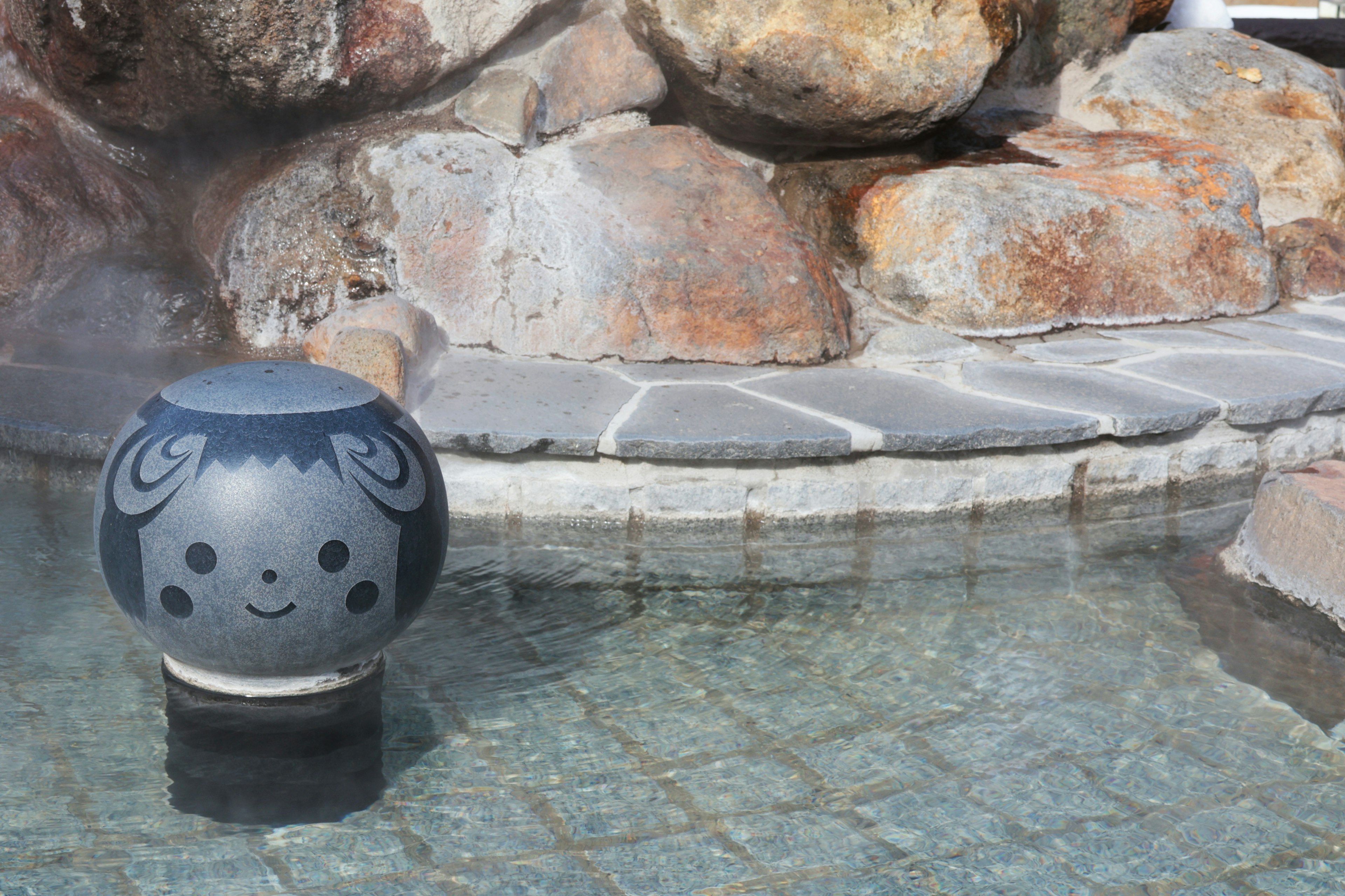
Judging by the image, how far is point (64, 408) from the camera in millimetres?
4641

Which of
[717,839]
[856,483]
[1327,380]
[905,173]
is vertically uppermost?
[905,173]

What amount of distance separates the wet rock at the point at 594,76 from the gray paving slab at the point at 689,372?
4.98 ft

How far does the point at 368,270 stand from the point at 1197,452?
3.69 meters

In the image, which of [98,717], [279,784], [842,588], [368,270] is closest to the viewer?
[279,784]

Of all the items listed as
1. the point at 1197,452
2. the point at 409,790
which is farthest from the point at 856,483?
the point at 409,790

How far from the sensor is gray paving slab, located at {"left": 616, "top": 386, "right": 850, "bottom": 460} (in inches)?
170

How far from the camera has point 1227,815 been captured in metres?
2.80

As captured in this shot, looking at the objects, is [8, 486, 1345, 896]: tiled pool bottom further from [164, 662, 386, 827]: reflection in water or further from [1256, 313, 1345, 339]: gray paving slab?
[1256, 313, 1345, 339]: gray paving slab

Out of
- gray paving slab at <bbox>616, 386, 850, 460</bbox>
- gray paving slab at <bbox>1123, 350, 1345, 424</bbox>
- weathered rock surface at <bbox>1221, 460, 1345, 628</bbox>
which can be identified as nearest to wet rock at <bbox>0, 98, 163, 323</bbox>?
gray paving slab at <bbox>616, 386, 850, 460</bbox>

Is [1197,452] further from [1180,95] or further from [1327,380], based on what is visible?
[1180,95]

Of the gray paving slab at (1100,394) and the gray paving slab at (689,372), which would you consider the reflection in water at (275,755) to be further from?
the gray paving slab at (1100,394)

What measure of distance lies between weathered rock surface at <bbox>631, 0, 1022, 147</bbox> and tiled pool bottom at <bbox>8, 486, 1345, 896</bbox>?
2823 mm

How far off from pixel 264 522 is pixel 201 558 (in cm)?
17

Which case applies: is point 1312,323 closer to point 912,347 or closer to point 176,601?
point 912,347
